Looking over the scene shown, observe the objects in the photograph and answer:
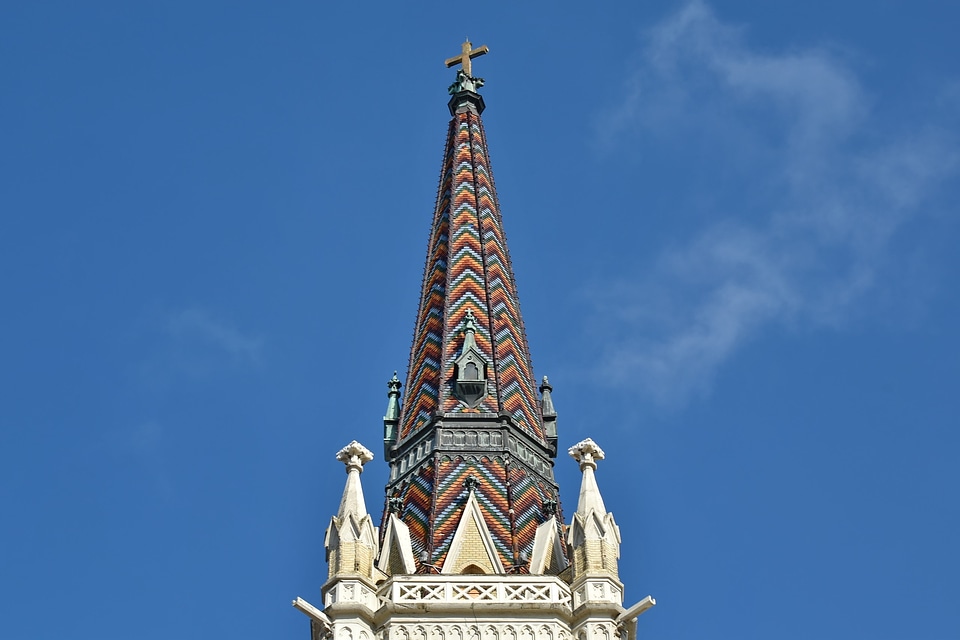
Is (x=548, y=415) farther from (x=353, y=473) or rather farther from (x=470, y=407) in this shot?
(x=353, y=473)

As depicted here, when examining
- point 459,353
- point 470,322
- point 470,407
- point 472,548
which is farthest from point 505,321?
point 472,548

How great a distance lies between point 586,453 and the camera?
31938mm

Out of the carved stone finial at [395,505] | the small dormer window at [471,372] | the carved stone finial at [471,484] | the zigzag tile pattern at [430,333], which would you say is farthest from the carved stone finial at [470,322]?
the carved stone finial at [395,505]

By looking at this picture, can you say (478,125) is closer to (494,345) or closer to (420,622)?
(494,345)

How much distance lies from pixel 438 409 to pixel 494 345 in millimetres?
2063

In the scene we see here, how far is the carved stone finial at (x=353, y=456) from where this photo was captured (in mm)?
31734

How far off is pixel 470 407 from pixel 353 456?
3795 mm

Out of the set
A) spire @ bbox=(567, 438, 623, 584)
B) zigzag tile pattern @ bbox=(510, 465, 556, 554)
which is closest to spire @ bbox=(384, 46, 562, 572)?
zigzag tile pattern @ bbox=(510, 465, 556, 554)

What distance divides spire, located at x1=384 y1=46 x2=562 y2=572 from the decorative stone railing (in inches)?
53.9

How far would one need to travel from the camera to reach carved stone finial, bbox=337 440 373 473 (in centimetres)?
3173

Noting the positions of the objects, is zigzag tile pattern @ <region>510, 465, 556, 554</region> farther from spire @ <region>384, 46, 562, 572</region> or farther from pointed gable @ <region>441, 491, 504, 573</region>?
pointed gable @ <region>441, 491, 504, 573</region>

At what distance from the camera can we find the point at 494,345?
3644 centimetres

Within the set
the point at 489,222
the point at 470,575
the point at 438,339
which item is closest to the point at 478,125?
the point at 489,222

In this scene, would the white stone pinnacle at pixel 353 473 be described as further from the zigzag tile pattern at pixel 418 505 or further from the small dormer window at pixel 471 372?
the small dormer window at pixel 471 372
